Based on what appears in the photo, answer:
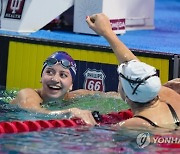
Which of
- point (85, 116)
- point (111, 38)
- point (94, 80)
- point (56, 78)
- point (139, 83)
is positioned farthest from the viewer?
point (94, 80)

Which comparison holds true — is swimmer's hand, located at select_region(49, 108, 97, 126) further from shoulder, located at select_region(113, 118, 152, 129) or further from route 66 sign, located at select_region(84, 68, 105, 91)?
A: route 66 sign, located at select_region(84, 68, 105, 91)

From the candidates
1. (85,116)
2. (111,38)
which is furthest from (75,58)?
(111,38)

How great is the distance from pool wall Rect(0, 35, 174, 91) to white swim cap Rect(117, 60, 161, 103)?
1.84 meters

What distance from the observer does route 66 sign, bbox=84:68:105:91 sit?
6172 millimetres

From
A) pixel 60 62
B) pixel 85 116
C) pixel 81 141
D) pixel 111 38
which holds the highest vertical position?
pixel 111 38

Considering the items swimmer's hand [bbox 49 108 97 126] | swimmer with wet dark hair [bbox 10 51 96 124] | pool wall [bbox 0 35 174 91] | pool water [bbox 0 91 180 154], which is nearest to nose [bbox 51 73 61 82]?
swimmer with wet dark hair [bbox 10 51 96 124]

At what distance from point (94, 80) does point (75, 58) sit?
10.4 inches

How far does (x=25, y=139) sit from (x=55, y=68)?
48.9 inches

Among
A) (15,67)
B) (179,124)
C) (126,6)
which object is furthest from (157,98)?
(126,6)

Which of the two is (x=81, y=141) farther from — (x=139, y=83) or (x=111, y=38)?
(x=111, y=38)

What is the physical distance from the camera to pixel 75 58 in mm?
6281

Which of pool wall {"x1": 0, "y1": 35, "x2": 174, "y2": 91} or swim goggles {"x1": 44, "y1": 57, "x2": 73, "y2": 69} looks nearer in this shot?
swim goggles {"x1": 44, "y1": 57, "x2": 73, "y2": 69}

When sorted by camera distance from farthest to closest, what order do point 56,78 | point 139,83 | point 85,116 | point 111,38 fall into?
point 56,78
point 85,116
point 111,38
point 139,83

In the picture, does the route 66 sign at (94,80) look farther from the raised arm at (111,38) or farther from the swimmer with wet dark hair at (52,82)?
the raised arm at (111,38)
